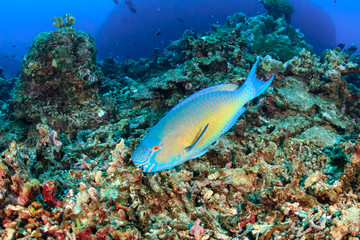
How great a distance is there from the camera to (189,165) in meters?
3.13

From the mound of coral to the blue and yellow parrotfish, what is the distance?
735 mm

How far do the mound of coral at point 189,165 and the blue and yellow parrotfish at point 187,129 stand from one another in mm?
735

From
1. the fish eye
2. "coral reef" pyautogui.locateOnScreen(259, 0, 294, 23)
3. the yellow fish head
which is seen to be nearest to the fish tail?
the yellow fish head

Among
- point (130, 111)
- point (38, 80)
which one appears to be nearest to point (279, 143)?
point (130, 111)

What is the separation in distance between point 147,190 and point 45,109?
12.1ft

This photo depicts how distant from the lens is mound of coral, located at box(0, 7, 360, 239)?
2037 millimetres

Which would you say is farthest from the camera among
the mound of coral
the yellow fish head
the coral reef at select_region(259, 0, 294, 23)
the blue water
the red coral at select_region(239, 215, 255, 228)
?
the blue water

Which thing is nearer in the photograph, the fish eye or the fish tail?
the fish eye

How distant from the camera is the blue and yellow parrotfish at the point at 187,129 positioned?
1.76 m

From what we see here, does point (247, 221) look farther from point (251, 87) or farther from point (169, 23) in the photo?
point (169, 23)

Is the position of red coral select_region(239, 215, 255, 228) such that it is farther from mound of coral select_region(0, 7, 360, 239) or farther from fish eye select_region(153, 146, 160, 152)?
fish eye select_region(153, 146, 160, 152)

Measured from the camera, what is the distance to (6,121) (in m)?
5.02

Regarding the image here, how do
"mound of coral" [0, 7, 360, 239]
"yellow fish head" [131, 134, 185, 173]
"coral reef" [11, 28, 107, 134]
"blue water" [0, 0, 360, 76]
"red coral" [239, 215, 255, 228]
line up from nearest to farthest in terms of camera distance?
"yellow fish head" [131, 134, 185, 173]
"mound of coral" [0, 7, 360, 239]
"red coral" [239, 215, 255, 228]
"coral reef" [11, 28, 107, 134]
"blue water" [0, 0, 360, 76]

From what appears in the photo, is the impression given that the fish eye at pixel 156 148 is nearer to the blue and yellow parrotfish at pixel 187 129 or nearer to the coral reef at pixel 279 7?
the blue and yellow parrotfish at pixel 187 129
